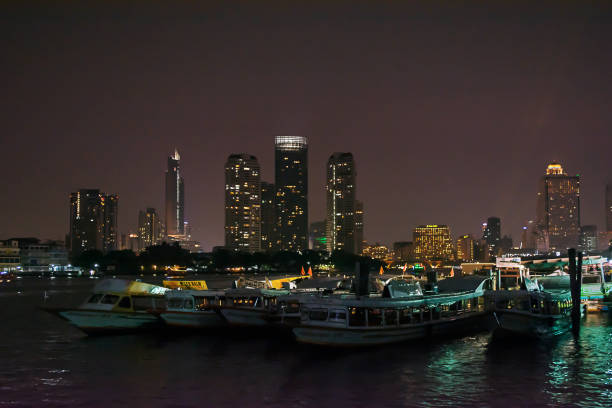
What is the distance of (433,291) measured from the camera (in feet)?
180

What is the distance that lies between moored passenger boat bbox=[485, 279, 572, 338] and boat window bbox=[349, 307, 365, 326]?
35.6 ft

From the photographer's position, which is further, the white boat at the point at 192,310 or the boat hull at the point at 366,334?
the white boat at the point at 192,310

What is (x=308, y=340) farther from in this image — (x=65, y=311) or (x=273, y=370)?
(x=65, y=311)

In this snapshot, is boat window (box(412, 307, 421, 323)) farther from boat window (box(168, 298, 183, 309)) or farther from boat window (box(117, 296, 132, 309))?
boat window (box(117, 296, 132, 309))

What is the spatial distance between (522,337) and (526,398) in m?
19.5

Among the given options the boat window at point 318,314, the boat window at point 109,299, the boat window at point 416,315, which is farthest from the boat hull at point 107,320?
the boat window at point 416,315

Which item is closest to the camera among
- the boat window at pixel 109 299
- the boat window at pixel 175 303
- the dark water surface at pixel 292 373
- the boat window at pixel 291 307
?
the dark water surface at pixel 292 373

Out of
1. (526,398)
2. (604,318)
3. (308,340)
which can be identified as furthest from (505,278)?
(526,398)

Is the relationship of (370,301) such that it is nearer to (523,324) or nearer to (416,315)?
(416,315)

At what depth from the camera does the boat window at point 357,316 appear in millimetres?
42884

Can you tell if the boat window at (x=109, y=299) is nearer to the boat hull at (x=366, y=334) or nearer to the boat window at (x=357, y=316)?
the boat hull at (x=366, y=334)

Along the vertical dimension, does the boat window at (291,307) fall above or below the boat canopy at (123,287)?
below

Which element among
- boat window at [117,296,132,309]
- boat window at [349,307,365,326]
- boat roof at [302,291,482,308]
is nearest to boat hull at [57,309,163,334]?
boat window at [117,296,132,309]

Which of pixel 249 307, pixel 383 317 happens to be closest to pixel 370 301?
pixel 383 317
